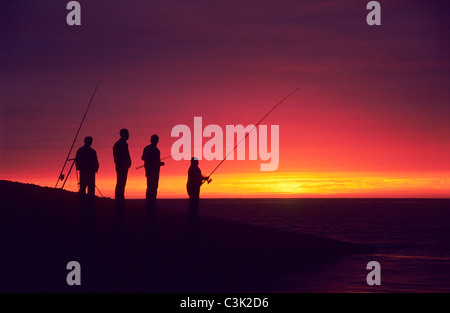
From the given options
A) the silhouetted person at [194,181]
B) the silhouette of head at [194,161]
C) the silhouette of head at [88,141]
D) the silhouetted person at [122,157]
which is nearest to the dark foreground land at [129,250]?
the silhouetted person at [194,181]

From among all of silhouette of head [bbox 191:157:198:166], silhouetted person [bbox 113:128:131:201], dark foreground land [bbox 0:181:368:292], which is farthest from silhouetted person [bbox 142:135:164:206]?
silhouette of head [bbox 191:157:198:166]

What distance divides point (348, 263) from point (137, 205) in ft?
25.3

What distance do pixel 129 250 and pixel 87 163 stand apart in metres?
2.64

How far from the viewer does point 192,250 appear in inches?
708

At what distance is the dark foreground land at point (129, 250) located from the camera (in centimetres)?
1528

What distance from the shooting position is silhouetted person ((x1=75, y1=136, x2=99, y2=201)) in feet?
53.7

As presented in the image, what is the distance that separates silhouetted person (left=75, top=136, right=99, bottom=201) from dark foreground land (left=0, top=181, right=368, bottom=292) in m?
1.16

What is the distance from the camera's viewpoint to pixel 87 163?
644 inches

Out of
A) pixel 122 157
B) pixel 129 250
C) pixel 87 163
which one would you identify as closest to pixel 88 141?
pixel 87 163

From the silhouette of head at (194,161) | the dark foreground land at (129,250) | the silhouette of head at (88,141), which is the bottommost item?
the dark foreground land at (129,250)

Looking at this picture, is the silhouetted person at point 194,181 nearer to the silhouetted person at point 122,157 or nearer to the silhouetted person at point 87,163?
the silhouetted person at point 122,157

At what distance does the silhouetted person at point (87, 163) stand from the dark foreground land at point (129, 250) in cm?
116

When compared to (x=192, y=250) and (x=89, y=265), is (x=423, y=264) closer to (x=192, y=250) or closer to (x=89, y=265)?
(x=192, y=250)
